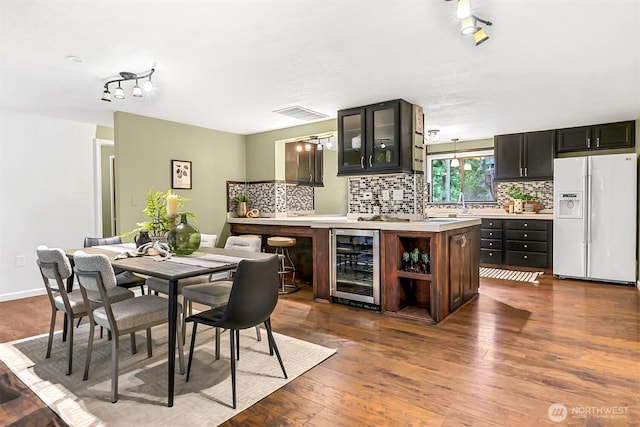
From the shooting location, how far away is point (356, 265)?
4.03 m

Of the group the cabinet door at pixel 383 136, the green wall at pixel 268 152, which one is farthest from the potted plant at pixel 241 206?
the cabinet door at pixel 383 136

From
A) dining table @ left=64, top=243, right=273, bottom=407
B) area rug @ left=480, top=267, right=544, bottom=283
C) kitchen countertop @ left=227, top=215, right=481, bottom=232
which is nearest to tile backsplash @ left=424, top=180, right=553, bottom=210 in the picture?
area rug @ left=480, top=267, right=544, bottom=283

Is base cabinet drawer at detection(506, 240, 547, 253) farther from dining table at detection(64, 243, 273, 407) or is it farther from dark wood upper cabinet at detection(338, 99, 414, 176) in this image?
dining table at detection(64, 243, 273, 407)

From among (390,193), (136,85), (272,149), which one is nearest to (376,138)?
(390,193)

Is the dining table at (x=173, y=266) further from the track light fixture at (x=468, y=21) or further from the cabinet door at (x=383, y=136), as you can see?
the cabinet door at (x=383, y=136)

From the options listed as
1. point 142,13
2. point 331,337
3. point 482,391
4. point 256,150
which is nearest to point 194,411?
point 331,337

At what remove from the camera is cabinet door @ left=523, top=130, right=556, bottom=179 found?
19.2 feet

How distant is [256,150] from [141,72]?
2.88 meters

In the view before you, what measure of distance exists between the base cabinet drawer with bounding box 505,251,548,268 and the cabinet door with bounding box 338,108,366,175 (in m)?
3.37

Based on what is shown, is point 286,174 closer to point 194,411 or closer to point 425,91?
point 425,91

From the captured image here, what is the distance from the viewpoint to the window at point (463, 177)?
7.02 metres

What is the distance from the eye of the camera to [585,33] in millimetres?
2512

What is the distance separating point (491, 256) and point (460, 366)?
4.24 m

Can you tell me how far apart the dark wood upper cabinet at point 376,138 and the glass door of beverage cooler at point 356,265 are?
0.88 metres
